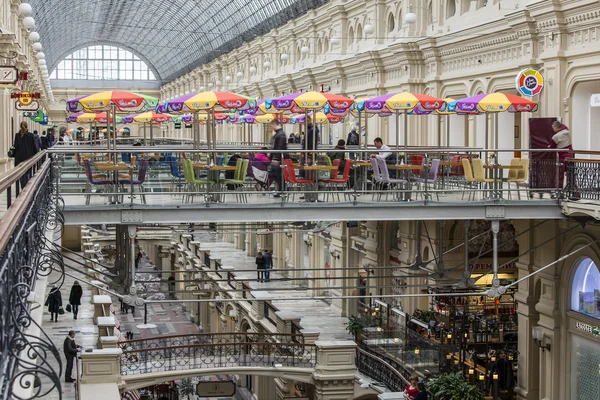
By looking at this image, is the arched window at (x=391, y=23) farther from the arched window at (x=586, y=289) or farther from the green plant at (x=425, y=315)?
the arched window at (x=586, y=289)

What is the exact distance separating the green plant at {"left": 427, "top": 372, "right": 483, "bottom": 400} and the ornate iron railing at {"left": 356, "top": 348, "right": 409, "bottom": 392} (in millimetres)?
1489

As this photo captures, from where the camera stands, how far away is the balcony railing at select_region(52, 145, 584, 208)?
20609 mm

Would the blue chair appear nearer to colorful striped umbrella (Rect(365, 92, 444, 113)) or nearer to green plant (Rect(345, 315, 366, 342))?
colorful striped umbrella (Rect(365, 92, 444, 113))

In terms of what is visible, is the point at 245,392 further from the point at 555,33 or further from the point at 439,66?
the point at 555,33

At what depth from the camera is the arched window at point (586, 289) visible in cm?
2142

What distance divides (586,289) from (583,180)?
3.15 meters

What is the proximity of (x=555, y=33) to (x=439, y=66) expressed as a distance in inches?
331

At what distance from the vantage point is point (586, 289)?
71.6ft

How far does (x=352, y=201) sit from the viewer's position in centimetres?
2086

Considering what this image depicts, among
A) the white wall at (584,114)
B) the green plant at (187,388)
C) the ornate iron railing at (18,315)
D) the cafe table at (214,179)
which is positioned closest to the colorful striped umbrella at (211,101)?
the cafe table at (214,179)

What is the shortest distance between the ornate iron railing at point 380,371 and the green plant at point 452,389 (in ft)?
4.89

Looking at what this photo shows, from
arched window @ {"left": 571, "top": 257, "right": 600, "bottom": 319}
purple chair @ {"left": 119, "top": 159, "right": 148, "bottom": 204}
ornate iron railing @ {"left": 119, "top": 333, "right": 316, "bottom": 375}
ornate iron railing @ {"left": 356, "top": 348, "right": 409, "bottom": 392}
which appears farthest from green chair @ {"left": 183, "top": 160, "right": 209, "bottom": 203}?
ornate iron railing @ {"left": 119, "top": 333, "right": 316, "bottom": 375}

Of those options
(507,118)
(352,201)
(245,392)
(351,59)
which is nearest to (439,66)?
(507,118)

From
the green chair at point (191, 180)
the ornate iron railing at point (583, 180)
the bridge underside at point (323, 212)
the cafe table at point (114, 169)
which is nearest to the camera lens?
the ornate iron railing at point (583, 180)
